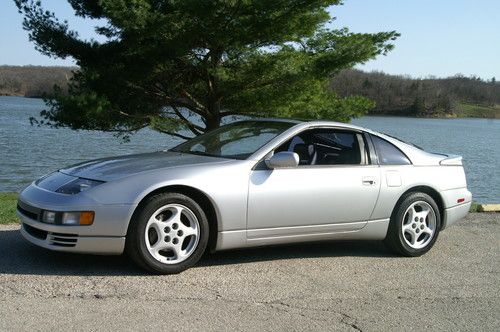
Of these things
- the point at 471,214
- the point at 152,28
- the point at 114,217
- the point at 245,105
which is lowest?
the point at 471,214

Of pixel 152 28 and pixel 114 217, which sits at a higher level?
pixel 152 28

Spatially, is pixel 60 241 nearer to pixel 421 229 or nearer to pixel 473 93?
pixel 421 229

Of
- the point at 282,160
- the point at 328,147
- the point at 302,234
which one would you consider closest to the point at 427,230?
the point at 328,147

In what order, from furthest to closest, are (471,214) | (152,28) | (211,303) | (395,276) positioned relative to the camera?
(152,28) < (471,214) < (395,276) < (211,303)

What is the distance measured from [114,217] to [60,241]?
1.55 feet

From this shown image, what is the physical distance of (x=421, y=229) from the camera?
6.35 metres

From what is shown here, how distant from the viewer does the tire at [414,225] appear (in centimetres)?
620

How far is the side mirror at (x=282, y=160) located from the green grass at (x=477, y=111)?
312 feet

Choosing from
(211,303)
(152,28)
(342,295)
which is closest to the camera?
(211,303)

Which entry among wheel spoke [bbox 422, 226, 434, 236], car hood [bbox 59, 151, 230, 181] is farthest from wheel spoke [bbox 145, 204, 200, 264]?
wheel spoke [bbox 422, 226, 434, 236]

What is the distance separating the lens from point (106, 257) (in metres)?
5.45

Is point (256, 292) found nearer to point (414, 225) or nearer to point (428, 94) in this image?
point (414, 225)

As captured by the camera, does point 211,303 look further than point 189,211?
No

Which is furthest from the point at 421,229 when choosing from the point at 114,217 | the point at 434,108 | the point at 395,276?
the point at 434,108
